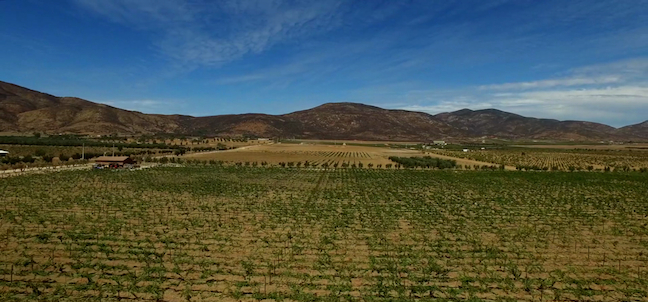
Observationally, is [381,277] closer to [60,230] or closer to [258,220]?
[258,220]

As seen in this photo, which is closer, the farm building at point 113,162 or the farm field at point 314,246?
the farm field at point 314,246

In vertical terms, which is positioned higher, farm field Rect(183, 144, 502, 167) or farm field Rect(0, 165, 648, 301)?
farm field Rect(183, 144, 502, 167)

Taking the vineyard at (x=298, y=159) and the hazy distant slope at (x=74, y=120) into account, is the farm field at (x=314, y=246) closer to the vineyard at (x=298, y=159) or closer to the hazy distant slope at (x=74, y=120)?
the vineyard at (x=298, y=159)

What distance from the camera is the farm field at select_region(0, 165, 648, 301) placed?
32.1ft

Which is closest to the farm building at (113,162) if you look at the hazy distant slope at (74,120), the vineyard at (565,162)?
the vineyard at (565,162)

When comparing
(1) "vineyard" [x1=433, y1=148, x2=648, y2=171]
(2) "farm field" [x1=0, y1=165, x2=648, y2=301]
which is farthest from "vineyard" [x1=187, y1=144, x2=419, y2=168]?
(2) "farm field" [x1=0, y1=165, x2=648, y2=301]

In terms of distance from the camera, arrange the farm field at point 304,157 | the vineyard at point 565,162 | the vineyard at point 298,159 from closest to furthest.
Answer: the vineyard at point 565,162 → the vineyard at point 298,159 → the farm field at point 304,157

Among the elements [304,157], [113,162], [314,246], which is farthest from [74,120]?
[314,246]

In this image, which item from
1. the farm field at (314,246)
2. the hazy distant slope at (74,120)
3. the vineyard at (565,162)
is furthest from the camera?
the hazy distant slope at (74,120)

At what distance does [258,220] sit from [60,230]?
22.9 ft

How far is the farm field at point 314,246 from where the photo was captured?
32.1ft

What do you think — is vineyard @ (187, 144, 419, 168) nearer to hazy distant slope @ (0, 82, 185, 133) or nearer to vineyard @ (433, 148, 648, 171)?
vineyard @ (433, 148, 648, 171)

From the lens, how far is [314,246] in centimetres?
1350

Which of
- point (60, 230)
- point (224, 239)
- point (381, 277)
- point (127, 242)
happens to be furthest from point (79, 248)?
point (381, 277)
